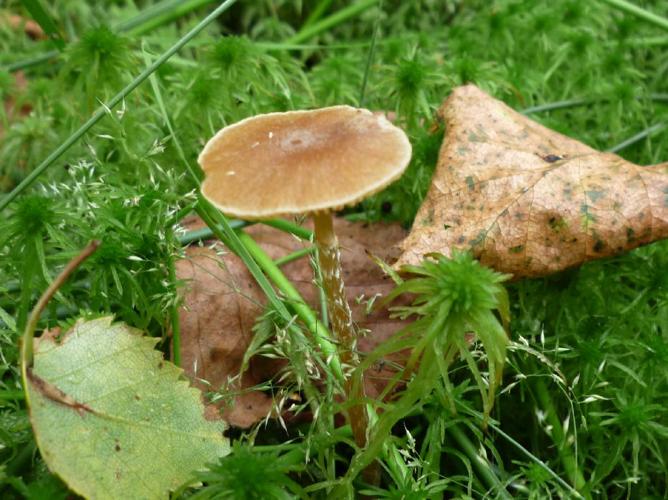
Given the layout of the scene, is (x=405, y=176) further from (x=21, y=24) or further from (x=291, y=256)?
(x=21, y=24)

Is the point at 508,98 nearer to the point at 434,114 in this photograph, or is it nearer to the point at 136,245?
the point at 434,114

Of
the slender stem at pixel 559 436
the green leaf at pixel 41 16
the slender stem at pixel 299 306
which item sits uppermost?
the green leaf at pixel 41 16

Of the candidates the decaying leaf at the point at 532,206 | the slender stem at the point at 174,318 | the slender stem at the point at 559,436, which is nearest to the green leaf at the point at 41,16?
the slender stem at the point at 174,318

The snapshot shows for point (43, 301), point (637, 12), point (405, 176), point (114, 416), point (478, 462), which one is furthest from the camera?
point (637, 12)

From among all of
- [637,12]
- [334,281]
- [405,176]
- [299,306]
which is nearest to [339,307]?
[334,281]

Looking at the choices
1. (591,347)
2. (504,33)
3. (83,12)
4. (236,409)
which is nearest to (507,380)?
(591,347)

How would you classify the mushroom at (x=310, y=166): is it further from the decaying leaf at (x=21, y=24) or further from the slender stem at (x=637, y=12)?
the decaying leaf at (x=21, y=24)
